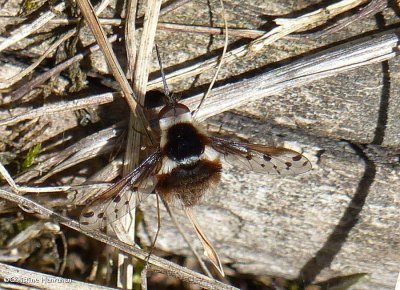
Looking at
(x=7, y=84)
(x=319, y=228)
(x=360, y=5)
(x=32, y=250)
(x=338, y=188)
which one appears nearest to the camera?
(x=360, y=5)

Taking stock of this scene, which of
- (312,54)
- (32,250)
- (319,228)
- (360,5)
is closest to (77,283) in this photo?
(32,250)

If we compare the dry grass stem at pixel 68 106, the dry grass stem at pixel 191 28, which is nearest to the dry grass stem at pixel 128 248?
the dry grass stem at pixel 68 106

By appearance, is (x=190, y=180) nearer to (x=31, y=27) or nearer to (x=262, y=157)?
(x=262, y=157)

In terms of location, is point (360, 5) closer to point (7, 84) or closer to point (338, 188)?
point (338, 188)

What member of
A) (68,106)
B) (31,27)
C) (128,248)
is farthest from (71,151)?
(31,27)

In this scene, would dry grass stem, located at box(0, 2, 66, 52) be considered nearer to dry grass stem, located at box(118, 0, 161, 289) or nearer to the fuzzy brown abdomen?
dry grass stem, located at box(118, 0, 161, 289)

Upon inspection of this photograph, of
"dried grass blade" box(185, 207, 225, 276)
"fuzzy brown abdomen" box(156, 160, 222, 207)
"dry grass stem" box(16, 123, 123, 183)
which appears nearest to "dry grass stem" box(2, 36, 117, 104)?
"dry grass stem" box(16, 123, 123, 183)
